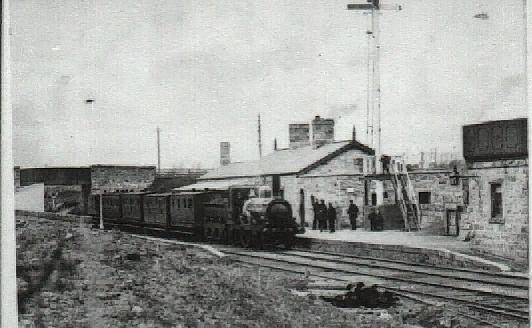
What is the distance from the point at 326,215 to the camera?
3.98 m

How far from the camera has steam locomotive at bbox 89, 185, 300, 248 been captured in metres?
4.01

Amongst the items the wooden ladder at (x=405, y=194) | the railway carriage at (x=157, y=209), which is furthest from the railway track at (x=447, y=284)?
the railway carriage at (x=157, y=209)

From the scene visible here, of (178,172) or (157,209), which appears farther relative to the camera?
(157,209)

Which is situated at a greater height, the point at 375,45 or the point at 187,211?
the point at 375,45

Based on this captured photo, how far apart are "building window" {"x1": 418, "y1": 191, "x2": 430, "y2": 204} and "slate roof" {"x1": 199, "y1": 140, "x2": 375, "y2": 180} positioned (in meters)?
0.41

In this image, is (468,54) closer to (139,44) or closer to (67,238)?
(139,44)

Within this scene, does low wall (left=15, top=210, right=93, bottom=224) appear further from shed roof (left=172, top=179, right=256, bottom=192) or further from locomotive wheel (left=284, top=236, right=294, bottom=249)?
locomotive wheel (left=284, top=236, right=294, bottom=249)

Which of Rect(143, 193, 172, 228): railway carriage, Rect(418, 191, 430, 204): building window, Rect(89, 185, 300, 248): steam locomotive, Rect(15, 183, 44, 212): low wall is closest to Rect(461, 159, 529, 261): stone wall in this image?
Rect(418, 191, 430, 204): building window

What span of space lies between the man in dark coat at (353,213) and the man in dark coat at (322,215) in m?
0.16

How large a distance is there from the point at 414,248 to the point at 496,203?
25.3 inches

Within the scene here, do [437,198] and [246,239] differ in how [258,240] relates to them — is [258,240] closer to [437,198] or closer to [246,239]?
[246,239]

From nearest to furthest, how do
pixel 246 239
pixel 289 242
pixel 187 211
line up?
pixel 289 242 < pixel 246 239 < pixel 187 211

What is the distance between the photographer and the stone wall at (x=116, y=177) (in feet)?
12.9

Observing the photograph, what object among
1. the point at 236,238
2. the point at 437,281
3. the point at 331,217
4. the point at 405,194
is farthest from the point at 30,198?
the point at 437,281
